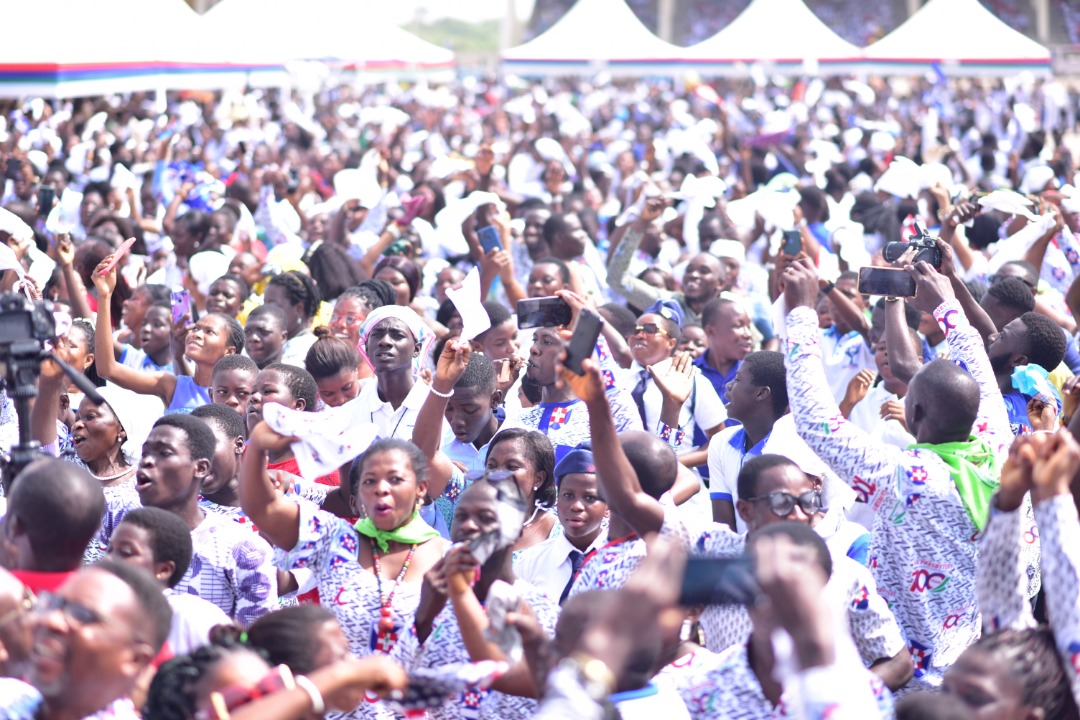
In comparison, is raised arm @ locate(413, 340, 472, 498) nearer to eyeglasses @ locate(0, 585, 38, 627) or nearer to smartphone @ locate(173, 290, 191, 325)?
eyeglasses @ locate(0, 585, 38, 627)

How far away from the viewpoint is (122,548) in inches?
136

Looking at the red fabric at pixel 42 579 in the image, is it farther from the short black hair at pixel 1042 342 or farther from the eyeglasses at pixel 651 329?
the short black hair at pixel 1042 342

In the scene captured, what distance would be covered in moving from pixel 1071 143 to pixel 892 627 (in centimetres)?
2480

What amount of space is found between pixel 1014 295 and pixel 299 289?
3.38m

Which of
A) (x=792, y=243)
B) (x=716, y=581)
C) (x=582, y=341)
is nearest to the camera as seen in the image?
(x=716, y=581)

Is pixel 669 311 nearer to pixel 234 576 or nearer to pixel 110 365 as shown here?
pixel 110 365

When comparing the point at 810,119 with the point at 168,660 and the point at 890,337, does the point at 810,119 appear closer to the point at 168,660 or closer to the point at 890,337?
the point at 890,337

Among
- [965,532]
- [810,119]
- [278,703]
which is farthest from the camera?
[810,119]

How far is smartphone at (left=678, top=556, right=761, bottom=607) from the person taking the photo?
2.37 metres

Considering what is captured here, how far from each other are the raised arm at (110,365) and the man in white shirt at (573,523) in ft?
7.49

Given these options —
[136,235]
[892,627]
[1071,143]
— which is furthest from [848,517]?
[1071,143]

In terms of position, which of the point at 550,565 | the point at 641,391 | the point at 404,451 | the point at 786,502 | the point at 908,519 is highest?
the point at 404,451

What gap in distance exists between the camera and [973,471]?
3.81 meters

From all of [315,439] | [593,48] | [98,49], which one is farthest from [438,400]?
[593,48]
